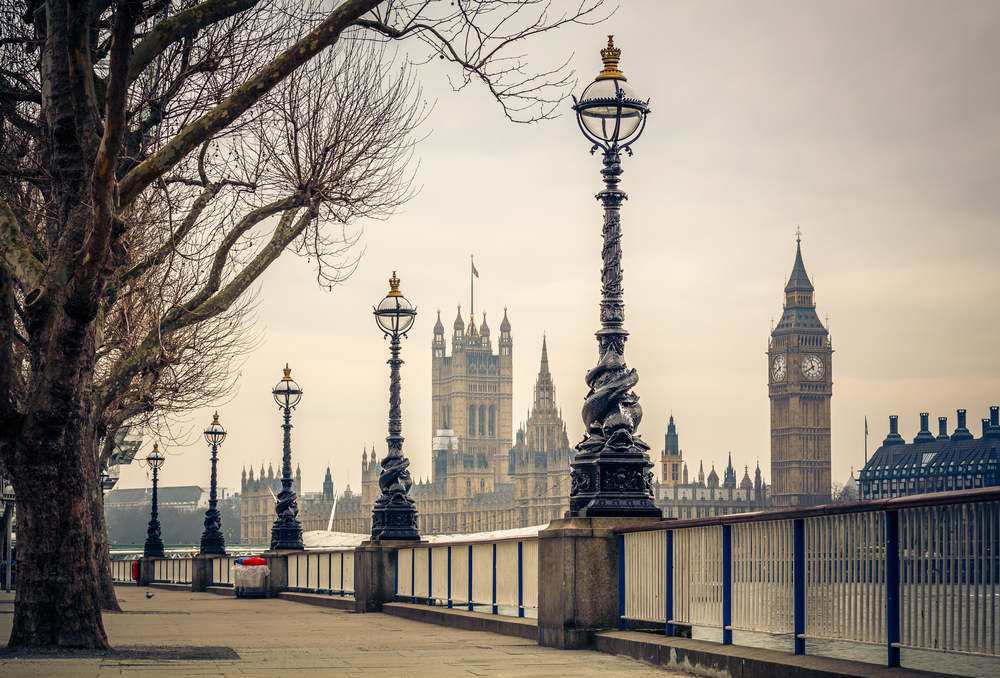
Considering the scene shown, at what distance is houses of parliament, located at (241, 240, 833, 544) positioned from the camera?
6511 inches

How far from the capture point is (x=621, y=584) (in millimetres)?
10898

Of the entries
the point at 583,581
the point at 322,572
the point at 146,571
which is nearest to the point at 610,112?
the point at 583,581

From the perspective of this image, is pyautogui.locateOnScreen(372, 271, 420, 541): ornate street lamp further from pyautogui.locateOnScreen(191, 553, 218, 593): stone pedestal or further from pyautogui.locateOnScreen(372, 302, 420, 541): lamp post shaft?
pyautogui.locateOnScreen(191, 553, 218, 593): stone pedestal

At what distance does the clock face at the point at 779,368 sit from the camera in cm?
18850

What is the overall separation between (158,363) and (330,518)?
160664 millimetres

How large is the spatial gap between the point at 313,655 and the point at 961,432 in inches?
7037

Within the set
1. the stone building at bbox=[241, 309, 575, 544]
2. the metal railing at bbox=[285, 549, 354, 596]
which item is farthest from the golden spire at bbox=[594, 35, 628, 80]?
the stone building at bbox=[241, 309, 575, 544]

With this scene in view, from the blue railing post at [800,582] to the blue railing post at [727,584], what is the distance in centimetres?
Result: 97

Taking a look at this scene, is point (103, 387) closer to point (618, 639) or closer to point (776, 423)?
point (618, 639)

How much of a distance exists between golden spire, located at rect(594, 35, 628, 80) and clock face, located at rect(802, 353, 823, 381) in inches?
7078

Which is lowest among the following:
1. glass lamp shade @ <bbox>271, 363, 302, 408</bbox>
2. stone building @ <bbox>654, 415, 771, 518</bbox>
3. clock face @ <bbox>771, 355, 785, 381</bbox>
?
stone building @ <bbox>654, 415, 771, 518</bbox>

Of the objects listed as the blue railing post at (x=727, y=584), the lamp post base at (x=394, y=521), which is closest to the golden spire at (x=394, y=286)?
the lamp post base at (x=394, y=521)

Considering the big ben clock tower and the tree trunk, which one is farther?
the big ben clock tower

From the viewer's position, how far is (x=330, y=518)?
578 ft
